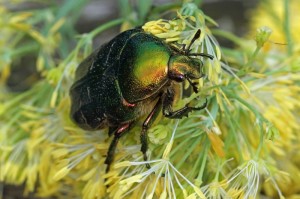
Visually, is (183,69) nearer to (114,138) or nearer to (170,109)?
(170,109)

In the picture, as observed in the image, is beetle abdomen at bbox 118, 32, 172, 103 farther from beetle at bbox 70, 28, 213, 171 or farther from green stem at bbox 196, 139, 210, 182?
green stem at bbox 196, 139, 210, 182

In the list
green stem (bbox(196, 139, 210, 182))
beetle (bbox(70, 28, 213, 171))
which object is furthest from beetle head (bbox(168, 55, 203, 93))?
green stem (bbox(196, 139, 210, 182))

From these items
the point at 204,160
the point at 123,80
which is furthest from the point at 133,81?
the point at 204,160

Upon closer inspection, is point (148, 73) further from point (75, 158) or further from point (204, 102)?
point (75, 158)

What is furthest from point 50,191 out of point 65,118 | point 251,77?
point 251,77

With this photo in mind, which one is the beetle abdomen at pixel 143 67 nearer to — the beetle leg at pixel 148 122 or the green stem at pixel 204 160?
the beetle leg at pixel 148 122

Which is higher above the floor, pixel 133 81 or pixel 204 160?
pixel 133 81

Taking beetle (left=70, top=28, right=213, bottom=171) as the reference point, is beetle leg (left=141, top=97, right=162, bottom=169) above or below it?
below

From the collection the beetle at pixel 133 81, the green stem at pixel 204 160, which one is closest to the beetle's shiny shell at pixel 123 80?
the beetle at pixel 133 81
